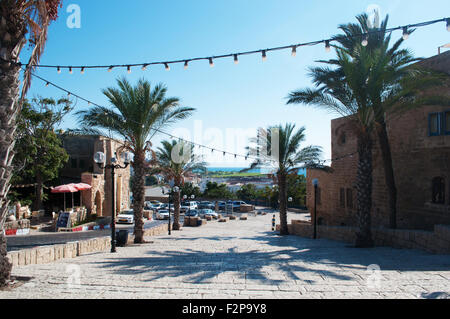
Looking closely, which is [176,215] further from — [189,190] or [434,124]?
[189,190]

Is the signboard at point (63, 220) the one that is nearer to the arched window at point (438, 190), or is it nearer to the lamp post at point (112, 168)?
the lamp post at point (112, 168)

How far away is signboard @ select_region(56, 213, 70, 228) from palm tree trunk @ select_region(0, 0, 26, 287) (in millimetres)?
16260

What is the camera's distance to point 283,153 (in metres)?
19.4

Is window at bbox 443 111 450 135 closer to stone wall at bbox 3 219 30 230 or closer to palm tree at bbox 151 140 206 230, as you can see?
palm tree at bbox 151 140 206 230

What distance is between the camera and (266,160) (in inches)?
776

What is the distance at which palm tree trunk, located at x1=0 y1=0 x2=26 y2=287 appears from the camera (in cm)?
581

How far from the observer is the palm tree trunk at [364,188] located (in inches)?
462

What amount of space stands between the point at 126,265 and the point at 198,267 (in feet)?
5.42

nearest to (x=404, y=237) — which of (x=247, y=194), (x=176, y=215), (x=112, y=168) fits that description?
(x=112, y=168)

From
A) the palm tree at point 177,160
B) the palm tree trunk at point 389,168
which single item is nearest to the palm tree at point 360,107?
the palm tree trunk at point 389,168

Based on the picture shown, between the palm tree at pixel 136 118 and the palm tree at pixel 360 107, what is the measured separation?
6.13m

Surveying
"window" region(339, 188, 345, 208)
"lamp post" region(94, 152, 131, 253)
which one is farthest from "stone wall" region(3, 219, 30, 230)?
"window" region(339, 188, 345, 208)

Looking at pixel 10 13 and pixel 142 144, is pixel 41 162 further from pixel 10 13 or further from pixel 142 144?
pixel 10 13

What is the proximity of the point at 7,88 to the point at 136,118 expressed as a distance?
7178mm
